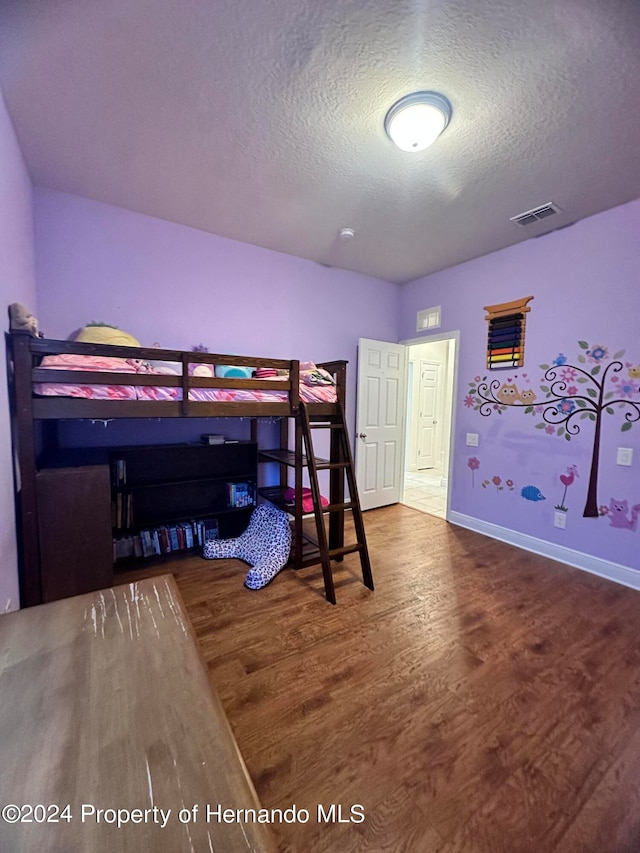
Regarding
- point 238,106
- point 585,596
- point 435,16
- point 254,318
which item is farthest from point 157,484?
point 585,596

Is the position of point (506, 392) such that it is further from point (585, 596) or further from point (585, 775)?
point (585, 775)

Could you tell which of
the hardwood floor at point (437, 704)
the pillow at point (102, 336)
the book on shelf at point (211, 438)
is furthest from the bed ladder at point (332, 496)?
the pillow at point (102, 336)

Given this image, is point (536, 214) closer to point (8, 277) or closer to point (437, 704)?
point (437, 704)

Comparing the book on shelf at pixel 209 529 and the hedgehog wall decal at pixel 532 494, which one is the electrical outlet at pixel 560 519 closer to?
the hedgehog wall decal at pixel 532 494

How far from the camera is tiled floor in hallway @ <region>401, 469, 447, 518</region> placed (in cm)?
416

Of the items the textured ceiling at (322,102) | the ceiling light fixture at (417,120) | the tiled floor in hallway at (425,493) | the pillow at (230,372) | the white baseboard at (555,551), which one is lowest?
the tiled floor in hallway at (425,493)

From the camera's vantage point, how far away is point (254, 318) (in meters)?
3.27

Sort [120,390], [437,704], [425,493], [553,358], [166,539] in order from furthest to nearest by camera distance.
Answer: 1. [425,493]
2. [553,358]
3. [166,539]
4. [120,390]
5. [437,704]

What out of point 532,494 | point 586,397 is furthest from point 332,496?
point 586,397

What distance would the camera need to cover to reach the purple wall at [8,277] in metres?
1.53

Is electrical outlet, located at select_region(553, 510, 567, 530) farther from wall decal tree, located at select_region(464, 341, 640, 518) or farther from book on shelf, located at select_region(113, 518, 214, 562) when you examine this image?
book on shelf, located at select_region(113, 518, 214, 562)

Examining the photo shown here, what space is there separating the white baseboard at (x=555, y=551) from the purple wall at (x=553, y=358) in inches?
1.1

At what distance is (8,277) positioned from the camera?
1.68 meters

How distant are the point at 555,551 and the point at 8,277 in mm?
4118
